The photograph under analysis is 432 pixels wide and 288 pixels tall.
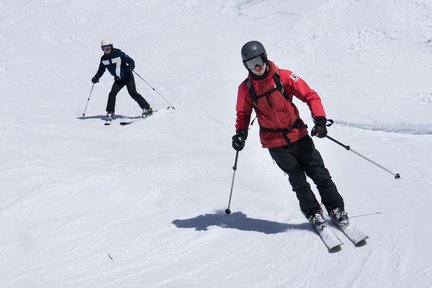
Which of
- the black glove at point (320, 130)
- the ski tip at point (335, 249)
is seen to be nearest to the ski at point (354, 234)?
the ski tip at point (335, 249)

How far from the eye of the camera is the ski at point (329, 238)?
4.57 meters

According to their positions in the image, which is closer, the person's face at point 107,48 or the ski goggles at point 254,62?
the ski goggles at point 254,62

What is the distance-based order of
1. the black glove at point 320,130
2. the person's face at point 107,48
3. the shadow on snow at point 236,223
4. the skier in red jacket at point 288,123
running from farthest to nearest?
the person's face at point 107,48 → the shadow on snow at point 236,223 → the skier in red jacket at point 288,123 → the black glove at point 320,130

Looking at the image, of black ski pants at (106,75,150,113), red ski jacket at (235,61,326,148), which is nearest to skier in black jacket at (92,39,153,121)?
black ski pants at (106,75,150,113)

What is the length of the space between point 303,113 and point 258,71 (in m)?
5.34

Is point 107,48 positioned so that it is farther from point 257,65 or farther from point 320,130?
point 320,130

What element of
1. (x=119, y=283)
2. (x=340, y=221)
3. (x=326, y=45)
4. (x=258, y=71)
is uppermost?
(x=326, y=45)

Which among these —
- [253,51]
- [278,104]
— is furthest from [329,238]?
[253,51]

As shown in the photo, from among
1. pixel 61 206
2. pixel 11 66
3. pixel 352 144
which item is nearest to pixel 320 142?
pixel 352 144

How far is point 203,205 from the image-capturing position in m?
6.13

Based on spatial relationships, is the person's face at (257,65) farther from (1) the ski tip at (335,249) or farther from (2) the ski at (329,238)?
(1) the ski tip at (335,249)

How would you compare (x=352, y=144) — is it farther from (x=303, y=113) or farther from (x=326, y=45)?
(x=326, y=45)

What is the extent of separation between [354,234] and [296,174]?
86 cm

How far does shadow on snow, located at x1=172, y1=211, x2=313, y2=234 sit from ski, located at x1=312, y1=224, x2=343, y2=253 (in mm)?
247
